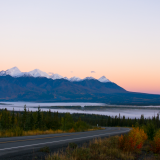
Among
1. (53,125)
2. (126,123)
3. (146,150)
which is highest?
(146,150)

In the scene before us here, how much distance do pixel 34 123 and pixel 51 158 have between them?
32.0 m

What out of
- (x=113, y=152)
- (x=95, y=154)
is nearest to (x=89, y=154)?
(x=95, y=154)

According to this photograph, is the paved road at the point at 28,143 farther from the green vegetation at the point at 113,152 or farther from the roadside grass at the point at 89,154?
the roadside grass at the point at 89,154

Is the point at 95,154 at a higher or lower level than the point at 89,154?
lower

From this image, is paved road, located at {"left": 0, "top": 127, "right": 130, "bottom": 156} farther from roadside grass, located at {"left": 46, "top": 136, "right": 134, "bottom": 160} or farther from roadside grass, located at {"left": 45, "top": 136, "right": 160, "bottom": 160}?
roadside grass, located at {"left": 46, "top": 136, "right": 134, "bottom": 160}

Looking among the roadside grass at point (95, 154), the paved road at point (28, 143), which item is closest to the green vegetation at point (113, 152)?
the roadside grass at point (95, 154)

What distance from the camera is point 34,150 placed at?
10.0 m

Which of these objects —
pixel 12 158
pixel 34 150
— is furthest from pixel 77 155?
pixel 12 158

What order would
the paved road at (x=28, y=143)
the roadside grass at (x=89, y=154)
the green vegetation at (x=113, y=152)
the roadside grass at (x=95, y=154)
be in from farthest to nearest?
the paved road at (x=28, y=143)
the green vegetation at (x=113, y=152)
the roadside grass at (x=95, y=154)
the roadside grass at (x=89, y=154)

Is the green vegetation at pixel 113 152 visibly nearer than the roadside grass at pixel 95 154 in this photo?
No

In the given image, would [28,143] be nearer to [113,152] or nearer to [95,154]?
[95,154]

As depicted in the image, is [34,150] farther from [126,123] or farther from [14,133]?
A: [126,123]

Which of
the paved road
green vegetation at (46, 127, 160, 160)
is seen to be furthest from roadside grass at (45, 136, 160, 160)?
the paved road

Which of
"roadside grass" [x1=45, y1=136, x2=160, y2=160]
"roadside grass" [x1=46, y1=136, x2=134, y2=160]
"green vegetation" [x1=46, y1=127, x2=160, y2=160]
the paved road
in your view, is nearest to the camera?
"roadside grass" [x1=46, y1=136, x2=134, y2=160]
